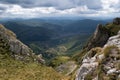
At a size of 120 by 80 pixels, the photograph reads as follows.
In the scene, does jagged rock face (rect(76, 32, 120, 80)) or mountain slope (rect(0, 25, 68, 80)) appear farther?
mountain slope (rect(0, 25, 68, 80))

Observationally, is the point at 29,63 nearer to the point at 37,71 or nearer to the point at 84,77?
the point at 37,71

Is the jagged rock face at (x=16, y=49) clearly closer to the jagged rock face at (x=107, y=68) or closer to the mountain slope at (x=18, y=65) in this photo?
the mountain slope at (x=18, y=65)

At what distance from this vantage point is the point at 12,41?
112000 mm

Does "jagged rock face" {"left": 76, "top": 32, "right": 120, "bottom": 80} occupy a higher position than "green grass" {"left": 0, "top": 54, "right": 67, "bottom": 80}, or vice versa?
"jagged rock face" {"left": 76, "top": 32, "right": 120, "bottom": 80}

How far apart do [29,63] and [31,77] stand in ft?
73.6

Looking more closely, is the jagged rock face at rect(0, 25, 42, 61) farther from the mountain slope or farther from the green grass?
the green grass

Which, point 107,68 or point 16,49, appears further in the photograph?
point 16,49

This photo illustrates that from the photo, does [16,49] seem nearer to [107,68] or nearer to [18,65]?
[18,65]


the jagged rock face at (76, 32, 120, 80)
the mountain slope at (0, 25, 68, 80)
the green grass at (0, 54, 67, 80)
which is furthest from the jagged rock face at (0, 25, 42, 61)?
the jagged rock face at (76, 32, 120, 80)

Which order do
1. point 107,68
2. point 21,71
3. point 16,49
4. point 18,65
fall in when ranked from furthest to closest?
point 16,49, point 18,65, point 21,71, point 107,68

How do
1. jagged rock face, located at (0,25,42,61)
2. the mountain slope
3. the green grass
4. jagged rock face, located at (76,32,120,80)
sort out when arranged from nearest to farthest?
jagged rock face, located at (76,32,120,80) → the green grass → the mountain slope → jagged rock face, located at (0,25,42,61)

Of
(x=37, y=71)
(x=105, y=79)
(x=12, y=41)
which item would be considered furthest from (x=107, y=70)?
(x=12, y=41)

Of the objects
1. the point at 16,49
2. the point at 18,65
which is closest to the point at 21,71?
the point at 18,65

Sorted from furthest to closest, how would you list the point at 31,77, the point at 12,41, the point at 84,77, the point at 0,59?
the point at 12,41 → the point at 0,59 → the point at 31,77 → the point at 84,77
